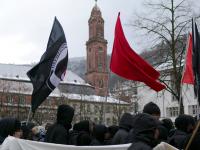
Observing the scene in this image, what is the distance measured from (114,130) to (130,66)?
4.54 ft

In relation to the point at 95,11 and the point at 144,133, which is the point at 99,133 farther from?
the point at 95,11

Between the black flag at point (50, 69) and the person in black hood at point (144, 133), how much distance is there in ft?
11.8

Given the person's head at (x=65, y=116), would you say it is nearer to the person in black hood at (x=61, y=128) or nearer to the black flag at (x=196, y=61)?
the person in black hood at (x=61, y=128)

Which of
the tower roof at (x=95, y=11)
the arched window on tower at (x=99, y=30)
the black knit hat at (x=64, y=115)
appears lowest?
the black knit hat at (x=64, y=115)

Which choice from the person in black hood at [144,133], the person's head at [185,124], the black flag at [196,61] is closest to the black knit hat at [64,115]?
the person's head at [185,124]

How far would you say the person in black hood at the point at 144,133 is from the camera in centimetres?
472

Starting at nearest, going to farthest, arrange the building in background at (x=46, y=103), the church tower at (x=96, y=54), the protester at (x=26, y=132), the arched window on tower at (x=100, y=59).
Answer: the protester at (x=26, y=132)
the building in background at (x=46, y=103)
the church tower at (x=96, y=54)
the arched window on tower at (x=100, y=59)

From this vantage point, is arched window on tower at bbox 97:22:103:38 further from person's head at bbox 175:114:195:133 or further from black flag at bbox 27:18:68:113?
person's head at bbox 175:114:195:133

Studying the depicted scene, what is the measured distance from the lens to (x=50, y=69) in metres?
8.49

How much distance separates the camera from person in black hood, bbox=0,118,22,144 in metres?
6.67

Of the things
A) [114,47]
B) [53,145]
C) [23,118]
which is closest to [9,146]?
[53,145]

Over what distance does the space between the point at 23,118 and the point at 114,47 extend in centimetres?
5752

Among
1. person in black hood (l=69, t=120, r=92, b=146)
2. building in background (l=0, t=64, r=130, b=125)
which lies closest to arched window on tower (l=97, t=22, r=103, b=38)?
building in background (l=0, t=64, r=130, b=125)

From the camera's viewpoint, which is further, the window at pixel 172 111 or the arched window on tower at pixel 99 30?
the arched window on tower at pixel 99 30
